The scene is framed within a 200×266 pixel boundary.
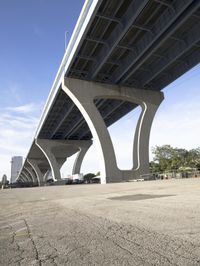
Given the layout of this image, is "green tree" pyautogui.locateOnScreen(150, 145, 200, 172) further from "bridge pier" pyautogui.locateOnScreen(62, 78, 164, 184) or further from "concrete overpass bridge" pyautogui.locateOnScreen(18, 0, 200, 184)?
"bridge pier" pyautogui.locateOnScreen(62, 78, 164, 184)

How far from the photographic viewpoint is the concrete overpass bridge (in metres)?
23.3

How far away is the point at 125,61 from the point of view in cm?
3206

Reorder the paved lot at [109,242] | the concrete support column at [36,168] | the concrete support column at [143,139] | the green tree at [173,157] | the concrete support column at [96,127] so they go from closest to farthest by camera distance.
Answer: the paved lot at [109,242] < the concrete support column at [96,127] < the concrete support column at [143,139] < the green tree at [173,157] < the concrete support column at [36,168]

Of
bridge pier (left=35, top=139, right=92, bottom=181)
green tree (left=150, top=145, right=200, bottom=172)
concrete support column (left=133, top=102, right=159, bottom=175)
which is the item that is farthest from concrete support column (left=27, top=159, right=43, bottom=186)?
concrete support column (left=133, top=102, right=159, bottom=175)

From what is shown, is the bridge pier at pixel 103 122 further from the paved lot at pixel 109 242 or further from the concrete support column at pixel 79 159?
the concrete support column at pixel 79 159

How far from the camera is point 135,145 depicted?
38.4 m

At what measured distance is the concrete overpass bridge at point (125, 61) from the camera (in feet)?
76.6

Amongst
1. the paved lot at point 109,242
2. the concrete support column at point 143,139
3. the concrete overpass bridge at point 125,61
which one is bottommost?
the paved lot at point 109,242

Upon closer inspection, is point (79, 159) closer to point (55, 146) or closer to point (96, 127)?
point (55, 146)

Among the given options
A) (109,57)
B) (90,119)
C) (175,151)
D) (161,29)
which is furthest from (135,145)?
(175,151)

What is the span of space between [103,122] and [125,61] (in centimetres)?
785

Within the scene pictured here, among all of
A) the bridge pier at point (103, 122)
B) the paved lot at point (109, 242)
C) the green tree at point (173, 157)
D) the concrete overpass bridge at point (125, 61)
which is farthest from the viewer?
the green tree at point (173, 157)

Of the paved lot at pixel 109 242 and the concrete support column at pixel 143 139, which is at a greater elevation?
the concrete support column at pixel 143 139

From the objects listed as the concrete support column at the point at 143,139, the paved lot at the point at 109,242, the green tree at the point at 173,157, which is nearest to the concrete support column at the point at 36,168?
the green tree at the point at 173,157
